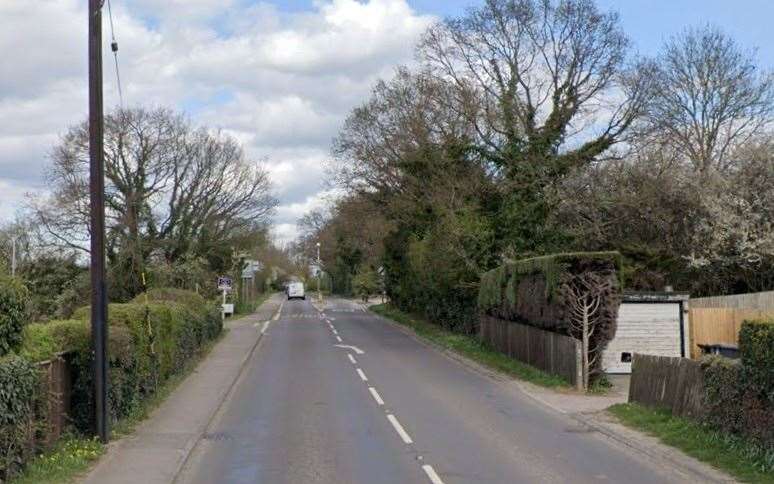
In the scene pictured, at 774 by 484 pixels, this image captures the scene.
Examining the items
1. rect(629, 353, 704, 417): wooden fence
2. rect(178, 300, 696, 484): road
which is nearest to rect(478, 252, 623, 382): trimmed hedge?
rect(178, 300, 696, 484): road

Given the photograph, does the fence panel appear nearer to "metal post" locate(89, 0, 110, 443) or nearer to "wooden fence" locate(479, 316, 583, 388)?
"wooden fence" locate(479, 316, 583, 388)

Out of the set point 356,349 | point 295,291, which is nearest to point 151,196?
point 356,349

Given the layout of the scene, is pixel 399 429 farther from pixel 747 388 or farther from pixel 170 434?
pixel 747 388

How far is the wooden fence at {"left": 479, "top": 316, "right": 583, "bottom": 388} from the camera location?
2322 centimetres

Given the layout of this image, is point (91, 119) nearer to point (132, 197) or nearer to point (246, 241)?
point (132, 197)

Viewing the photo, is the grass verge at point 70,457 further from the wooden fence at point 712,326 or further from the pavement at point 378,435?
the wooden fence at point 712,326

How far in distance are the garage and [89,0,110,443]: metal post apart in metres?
17.2

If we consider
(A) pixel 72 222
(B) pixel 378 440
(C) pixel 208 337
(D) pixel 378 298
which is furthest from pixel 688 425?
(D) pixel 378 298

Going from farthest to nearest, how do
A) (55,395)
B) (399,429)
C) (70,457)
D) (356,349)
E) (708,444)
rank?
1. (356,349)
2. (399,429)
3. (708,444)
4. (55,395)
5. (70,457)

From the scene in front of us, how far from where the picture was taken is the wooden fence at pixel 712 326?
27.0m

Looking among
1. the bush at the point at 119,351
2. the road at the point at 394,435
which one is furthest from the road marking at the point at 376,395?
the bush at the point at 119,351

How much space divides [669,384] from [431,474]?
21.3 feet

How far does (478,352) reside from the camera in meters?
33.9

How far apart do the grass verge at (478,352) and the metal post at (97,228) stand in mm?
→ 13017
